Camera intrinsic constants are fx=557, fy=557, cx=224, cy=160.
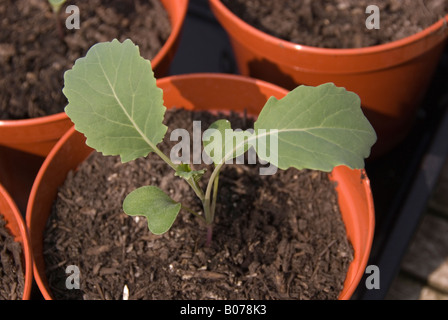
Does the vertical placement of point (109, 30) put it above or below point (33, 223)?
above

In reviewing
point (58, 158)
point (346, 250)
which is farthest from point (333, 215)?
point (58, 158)

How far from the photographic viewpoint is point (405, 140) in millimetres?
1662

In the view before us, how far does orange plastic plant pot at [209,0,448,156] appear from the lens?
121 cm

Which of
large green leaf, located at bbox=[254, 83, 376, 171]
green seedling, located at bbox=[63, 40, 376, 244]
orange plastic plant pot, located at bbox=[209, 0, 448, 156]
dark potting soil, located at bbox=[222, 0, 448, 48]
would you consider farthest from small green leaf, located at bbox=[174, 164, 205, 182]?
dark potting soil, located at bbox=[222, 0, 448, 48]

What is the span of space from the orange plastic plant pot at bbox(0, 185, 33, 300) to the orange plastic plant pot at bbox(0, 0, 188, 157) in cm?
19

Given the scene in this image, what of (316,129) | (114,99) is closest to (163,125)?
(114,99)

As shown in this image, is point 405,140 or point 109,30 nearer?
point 109,30

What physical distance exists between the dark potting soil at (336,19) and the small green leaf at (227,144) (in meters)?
0.52

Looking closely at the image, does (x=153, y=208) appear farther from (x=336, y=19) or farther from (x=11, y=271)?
(x=336, y=19)

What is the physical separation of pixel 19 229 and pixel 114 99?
1.03ft

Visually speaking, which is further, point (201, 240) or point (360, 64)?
point (360, 64)

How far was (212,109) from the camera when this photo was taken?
1260 mm
